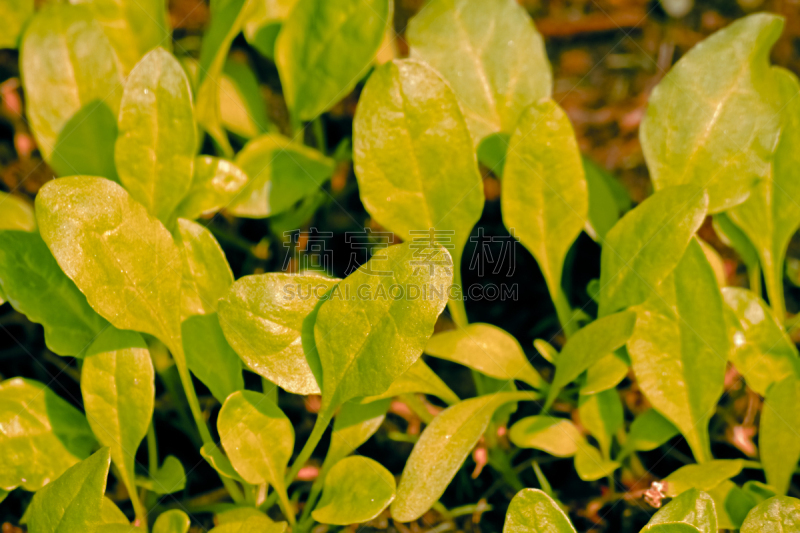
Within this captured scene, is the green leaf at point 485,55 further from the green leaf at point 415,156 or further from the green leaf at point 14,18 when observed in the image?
the green leaf at point 14,18

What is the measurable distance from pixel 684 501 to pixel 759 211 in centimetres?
53

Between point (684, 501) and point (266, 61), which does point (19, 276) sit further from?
point (684, 501)

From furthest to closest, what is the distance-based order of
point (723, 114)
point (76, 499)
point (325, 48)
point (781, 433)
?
point (325, 48), point (723, 114), point (781, 433), point (76, 499)

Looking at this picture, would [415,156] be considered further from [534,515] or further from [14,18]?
[14,18]

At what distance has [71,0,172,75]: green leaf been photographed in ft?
3.72

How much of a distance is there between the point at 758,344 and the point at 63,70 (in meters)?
1.21

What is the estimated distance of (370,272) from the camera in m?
0.75

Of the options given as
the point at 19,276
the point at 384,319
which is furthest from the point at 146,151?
the point at 384,319

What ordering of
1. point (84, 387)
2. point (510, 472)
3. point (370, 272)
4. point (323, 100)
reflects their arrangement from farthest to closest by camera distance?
point (323, 100) → point (510, 472) → point (84, 387) → point (370, 272)

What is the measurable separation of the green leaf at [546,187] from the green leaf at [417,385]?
0.24 metres

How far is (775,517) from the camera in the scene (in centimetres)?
76

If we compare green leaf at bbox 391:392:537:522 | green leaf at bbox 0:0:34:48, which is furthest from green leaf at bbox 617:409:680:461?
green leaf at bbox 0:0:34:48

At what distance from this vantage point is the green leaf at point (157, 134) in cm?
92

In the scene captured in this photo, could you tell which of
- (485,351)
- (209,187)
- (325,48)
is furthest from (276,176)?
(485,351)
